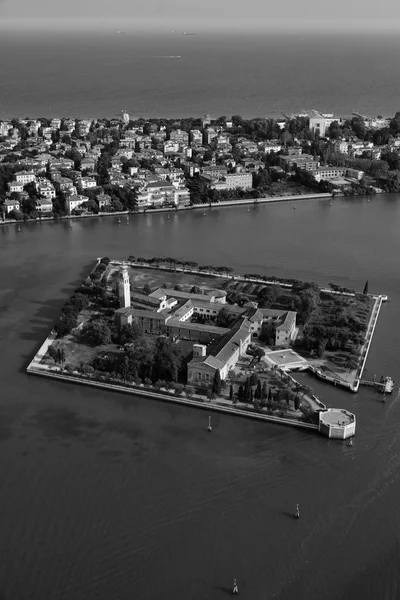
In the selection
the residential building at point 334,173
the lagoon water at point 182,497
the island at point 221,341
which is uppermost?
the residential building at point 334,173

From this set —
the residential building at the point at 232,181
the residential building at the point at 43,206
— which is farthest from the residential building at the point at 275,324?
the residential building at the point at 232,181

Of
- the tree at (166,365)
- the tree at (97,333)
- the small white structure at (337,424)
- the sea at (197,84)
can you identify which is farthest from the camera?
the sea at (197,84)

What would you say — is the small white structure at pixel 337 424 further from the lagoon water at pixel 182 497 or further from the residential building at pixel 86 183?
the residential building at pixel 86 183

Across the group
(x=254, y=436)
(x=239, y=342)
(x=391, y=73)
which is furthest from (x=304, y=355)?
(x=391, y=73)

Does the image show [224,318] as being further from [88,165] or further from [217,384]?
[88,165]

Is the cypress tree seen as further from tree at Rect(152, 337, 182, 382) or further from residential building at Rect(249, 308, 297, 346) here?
residential building at Rect(249, 308, 297, 346)

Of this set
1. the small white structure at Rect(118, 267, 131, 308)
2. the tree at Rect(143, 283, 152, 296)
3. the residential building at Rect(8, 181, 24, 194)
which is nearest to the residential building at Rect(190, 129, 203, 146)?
the residential building at Rect(8, 181, 24, 194)

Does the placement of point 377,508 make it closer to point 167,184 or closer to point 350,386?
point 350,386

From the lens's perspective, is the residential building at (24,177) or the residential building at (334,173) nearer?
the residential building at (24,177)
